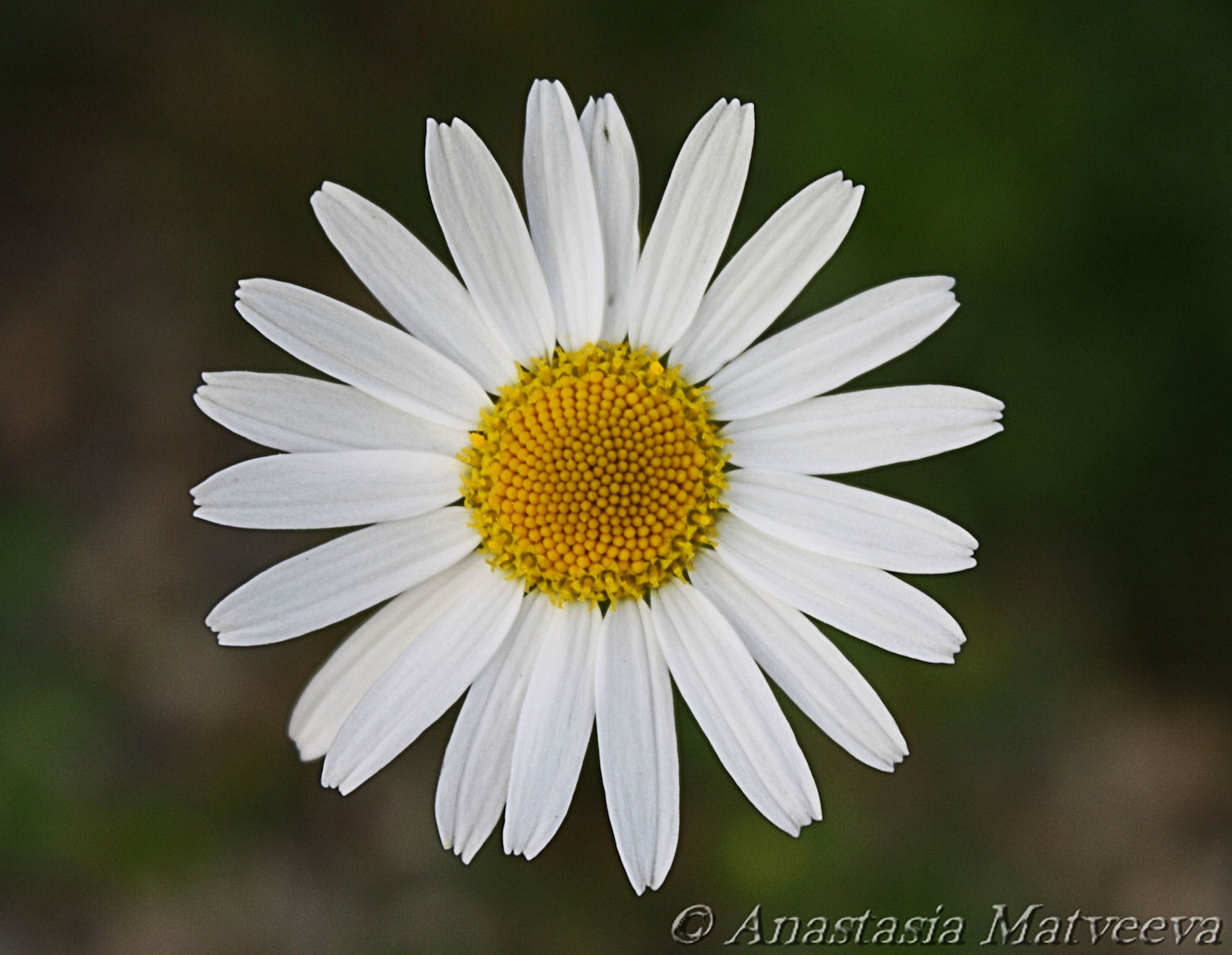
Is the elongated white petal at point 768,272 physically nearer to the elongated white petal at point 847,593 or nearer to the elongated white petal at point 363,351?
the elongated white petal at point 847,593

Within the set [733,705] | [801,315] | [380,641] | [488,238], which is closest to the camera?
[488,238]

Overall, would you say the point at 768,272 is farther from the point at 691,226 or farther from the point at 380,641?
the point at 380,641

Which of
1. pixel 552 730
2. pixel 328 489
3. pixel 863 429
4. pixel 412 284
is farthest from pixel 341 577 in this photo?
pixel 863 429

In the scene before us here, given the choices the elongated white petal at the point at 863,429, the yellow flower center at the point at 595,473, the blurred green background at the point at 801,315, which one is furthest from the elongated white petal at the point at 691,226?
the blurred green background at the point at 801,315

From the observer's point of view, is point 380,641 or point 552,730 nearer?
point 552,730

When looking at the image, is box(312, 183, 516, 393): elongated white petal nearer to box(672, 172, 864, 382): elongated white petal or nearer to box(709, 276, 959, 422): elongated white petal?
box(672, 172, 864, 382): elongated white petal
